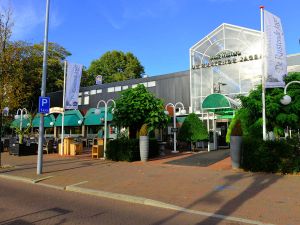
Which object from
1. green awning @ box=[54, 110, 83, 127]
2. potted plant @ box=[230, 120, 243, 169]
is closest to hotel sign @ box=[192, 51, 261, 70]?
green awning @ box=[54, 110, 83, 127]

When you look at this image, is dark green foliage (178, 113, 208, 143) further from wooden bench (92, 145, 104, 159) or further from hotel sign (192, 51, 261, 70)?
hotel sign (192, 51, 261, 70)

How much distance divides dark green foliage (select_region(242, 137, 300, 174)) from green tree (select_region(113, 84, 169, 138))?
6.78m

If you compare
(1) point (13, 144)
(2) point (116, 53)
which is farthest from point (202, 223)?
(2) point (116, 53)

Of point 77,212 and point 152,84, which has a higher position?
point 152,84

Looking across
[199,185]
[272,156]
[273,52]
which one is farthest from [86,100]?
[199,185]

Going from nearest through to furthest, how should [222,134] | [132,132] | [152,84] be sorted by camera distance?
[132,132] → [222,134] → [152,84]

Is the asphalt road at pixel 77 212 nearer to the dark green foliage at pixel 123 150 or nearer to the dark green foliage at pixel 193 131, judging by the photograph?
the dark green foliage at pixel 123 150

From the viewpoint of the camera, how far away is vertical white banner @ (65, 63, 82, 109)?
22844 mm

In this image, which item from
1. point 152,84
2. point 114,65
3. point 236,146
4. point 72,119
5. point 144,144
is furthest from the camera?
point 114,65

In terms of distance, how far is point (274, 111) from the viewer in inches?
612

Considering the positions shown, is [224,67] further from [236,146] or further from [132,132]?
[236,146]

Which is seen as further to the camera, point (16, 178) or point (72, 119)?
point (72, 119)

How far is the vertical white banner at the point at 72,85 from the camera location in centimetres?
2284

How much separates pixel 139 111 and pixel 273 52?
8.13 metres
